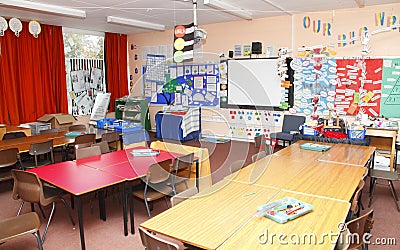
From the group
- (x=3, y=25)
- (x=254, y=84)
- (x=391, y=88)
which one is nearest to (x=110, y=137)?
(x=3, y=25)

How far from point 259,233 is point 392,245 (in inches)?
75.6

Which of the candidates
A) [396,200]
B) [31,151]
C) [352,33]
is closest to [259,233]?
[396,200]

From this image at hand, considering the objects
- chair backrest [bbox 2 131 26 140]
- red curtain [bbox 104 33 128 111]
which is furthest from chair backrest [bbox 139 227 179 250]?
red curtain [bbox 104 33 128 111]

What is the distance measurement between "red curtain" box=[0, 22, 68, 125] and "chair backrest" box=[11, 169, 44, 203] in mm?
4078

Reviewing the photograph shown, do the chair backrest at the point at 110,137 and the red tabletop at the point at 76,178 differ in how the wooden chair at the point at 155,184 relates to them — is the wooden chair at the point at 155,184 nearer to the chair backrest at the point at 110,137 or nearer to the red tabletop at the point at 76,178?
the red tabletop at the point at 76,178

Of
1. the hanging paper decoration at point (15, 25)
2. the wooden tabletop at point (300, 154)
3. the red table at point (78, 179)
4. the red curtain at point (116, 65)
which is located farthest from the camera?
the red curtain at point (116, 65)

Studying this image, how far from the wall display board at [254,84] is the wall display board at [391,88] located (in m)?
1.81

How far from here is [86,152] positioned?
3.93 meters

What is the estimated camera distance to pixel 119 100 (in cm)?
836

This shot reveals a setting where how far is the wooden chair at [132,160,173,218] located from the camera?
323 centimetres

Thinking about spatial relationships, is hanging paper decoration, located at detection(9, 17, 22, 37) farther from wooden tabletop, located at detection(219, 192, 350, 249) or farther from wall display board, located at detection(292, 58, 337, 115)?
wooden tabletop, located at detection(219, 192, 350, 249)

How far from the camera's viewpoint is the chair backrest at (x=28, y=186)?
9.72 feet

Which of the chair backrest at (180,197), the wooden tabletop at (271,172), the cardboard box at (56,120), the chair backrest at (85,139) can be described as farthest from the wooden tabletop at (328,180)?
the cardboard box at (56,120)

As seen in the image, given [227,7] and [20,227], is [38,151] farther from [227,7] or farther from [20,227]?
[227,7]
